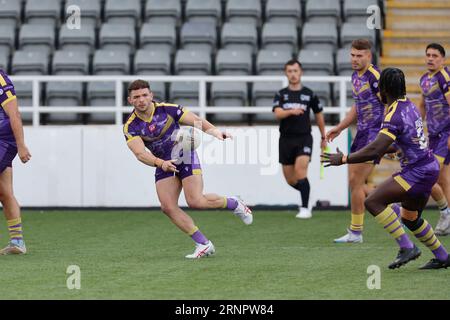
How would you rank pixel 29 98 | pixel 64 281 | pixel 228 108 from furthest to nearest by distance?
1. pixel 29 98
2. pixel 228 108
3. pixel 64 281

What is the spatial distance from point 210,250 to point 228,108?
22.0 feet

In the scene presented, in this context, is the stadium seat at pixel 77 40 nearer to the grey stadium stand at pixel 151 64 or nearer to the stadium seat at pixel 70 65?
the stadium seat at pixel 70 65

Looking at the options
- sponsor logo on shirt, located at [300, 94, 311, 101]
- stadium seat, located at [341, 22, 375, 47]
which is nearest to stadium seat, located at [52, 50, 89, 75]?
stadium seat, located at [341, 22, 375, 47]

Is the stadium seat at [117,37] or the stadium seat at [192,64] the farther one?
the stadium seat at [117,37]

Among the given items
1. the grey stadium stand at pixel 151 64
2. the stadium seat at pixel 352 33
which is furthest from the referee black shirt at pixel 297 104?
the stadium seat at pixel 352 33

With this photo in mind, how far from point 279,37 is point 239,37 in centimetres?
67

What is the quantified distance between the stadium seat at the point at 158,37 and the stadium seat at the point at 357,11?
298cm

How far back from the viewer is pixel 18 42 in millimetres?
20312

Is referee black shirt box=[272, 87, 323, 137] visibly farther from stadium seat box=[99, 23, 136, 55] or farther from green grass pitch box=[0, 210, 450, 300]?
stadium seat box=[99, 23, 136, 55]

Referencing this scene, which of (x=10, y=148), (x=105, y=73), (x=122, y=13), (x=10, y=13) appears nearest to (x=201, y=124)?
(x=10, y=148)

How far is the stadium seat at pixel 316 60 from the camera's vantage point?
18.9 m

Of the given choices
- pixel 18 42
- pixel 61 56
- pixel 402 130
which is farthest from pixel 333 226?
pixel 18 42
